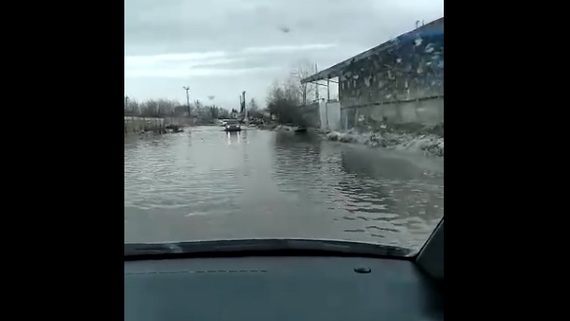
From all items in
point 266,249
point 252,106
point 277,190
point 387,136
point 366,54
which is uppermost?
point 366,54

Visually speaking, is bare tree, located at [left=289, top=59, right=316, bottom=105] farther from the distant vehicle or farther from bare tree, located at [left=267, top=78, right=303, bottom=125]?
the distant vehicle

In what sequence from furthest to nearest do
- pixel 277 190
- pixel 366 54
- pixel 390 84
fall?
pixel 277 190, pixel 390 84, pixel 366 54

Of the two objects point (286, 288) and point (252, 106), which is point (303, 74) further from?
point (286, 288)

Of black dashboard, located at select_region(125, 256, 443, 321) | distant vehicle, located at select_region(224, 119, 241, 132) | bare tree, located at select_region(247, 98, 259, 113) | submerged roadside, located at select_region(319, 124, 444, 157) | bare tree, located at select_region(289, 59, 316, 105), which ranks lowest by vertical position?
black dashboard, located at select_region(125, 256, 443, 321)

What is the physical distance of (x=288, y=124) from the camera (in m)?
4.07

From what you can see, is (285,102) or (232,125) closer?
(285,102)

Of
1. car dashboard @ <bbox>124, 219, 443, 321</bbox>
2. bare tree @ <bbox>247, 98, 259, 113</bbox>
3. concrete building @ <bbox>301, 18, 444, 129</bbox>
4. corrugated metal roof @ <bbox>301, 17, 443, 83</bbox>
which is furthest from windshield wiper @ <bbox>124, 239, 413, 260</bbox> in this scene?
corrugated metal roof @ <bbox>301, 17, 443, 83</bbox>

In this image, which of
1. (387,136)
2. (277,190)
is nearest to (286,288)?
(277,190)

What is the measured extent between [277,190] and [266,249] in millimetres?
672

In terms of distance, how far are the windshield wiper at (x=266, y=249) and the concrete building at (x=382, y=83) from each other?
0.72 m

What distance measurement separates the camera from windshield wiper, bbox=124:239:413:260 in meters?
3.22
